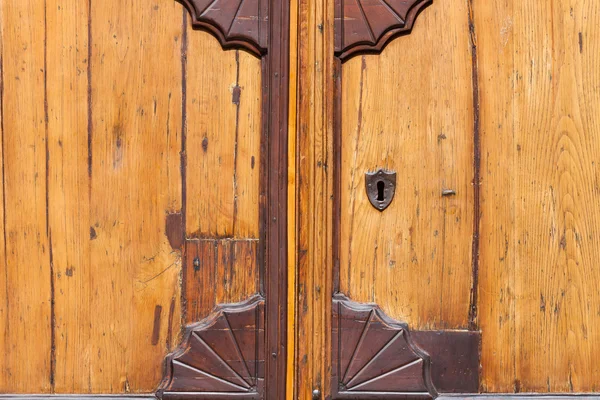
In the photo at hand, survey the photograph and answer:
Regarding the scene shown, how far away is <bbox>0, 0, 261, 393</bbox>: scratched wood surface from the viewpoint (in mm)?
1260

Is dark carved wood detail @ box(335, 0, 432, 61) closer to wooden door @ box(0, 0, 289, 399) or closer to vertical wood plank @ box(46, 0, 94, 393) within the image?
wooden door @ box(0, 0, 289, 399)

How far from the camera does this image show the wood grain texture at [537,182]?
126cm

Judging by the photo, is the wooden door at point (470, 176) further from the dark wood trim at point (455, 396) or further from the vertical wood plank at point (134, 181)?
the vertical wood plank at point (134, 181)

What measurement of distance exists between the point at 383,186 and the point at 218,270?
35 cm

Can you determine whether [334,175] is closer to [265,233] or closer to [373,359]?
[265,233]

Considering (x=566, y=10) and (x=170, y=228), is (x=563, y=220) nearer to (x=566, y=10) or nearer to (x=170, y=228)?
(x=566, y=10)

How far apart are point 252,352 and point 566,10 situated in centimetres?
87

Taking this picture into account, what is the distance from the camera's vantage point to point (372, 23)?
1257mm

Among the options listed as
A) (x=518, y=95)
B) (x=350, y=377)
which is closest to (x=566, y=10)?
(x=518, y=95)

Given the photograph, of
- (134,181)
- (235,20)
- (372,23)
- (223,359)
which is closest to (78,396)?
(223,359)

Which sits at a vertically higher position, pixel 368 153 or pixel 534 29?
pixel 534 29

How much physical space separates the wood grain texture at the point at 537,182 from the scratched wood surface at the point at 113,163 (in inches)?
17.4

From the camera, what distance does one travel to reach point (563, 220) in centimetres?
126

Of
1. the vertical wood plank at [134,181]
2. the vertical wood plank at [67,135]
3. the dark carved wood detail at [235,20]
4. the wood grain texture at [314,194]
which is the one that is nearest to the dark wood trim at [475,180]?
the wood grain texture at [314,194]
